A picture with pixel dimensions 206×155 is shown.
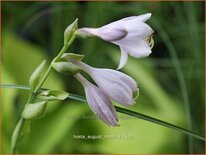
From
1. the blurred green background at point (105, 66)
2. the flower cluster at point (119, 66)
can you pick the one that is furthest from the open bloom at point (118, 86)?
the blurred green background at point (105, 66)

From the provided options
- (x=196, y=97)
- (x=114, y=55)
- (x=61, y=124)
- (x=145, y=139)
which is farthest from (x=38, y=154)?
(x=196, y=97)

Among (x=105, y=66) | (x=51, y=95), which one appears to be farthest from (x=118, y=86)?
(x=105, y=66)

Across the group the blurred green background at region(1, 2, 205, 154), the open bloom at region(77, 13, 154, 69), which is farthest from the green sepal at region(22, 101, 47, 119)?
the blurred green background at region(1, 2, 205, 154)

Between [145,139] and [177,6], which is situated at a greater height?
[177,6]

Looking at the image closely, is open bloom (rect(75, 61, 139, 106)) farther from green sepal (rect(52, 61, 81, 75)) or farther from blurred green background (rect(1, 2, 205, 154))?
blurred green background (rect(1, 2, 205, 154))

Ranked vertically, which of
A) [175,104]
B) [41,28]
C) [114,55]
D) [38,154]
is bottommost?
[38,154]

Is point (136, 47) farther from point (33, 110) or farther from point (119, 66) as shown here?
point (33, 110)

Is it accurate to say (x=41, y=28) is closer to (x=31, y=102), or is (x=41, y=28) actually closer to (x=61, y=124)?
(x=61, y=124)
